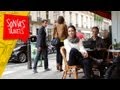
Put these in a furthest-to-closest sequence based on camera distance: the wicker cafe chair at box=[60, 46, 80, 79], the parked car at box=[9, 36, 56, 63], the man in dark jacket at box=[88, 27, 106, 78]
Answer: the man in dark jacket at box=[88, 27, 106, 78]
the wicker cafe chair at box=[60, 46, 80, 79]
the parked car at box=[9, 36, 56, 63]

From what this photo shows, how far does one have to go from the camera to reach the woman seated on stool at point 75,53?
7.32 metres

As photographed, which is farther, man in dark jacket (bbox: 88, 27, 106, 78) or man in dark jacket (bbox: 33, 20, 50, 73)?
man in dark jacket (bbox: 88, 27, 106, 78)

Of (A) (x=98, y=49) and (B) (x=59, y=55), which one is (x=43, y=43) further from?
(A) (x=98, y=49)

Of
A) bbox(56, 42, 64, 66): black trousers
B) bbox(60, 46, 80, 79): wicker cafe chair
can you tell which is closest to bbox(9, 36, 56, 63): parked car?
bbox(56, 42, 64, 66): black trousers

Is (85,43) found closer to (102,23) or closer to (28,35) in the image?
(102,23)

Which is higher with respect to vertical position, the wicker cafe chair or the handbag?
the handbag

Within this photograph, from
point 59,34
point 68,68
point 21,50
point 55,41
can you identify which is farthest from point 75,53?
point 21,50

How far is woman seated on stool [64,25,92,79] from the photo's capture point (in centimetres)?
732

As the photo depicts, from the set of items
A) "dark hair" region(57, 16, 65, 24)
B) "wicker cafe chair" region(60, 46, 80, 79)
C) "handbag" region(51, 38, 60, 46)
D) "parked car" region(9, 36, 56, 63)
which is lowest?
"wicker cafe chair" region(60, 46, 80, 79)

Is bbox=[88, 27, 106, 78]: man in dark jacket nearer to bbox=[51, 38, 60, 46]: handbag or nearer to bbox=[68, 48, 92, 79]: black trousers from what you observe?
bbox=[68, 48, 92, 79]: black trousers

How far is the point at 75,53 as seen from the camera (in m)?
7.36

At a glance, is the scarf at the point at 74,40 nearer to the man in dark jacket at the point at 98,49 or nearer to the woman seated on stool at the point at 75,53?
the woman seated on stool at the point at 75,53
